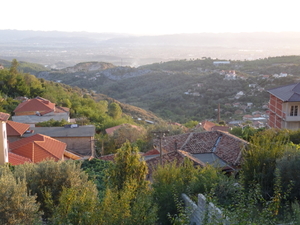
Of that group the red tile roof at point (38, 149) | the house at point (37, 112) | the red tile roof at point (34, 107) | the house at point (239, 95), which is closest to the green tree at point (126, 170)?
the red tile roof at point (38, 149)

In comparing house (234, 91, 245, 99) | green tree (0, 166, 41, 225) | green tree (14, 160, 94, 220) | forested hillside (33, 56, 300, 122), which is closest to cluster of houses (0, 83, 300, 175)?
green tree (14, 160, 94, 220)

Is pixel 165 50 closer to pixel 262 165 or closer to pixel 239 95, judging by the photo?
pixel 239 95

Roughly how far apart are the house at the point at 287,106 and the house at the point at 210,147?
22.0 feet

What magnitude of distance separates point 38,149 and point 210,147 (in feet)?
26.6

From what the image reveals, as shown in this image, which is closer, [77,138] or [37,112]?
[77,138]

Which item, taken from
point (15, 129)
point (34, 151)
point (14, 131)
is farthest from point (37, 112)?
point (34, 151)

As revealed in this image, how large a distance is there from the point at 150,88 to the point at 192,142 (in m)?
57.6

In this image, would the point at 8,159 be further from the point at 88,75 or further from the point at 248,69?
the point at 88,75

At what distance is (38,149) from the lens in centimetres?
1691

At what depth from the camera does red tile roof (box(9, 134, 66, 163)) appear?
16391 millimetres

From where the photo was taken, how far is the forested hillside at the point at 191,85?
167ft

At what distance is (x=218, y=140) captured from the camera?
15.2m

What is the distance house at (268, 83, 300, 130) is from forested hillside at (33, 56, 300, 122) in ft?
72.2

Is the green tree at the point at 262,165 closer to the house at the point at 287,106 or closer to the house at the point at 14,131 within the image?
the house at the point at 287,106
